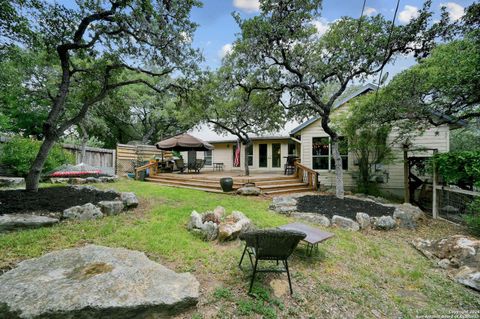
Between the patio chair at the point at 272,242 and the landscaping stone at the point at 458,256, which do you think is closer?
the patio chair at the point at 272,242

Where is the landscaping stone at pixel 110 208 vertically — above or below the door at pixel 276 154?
below

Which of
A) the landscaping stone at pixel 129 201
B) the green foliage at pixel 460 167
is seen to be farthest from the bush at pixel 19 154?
the green foliage at pixel 460 167

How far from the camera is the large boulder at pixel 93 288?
6.13ft

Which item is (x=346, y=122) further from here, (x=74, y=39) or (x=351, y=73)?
(x=74, y=39)

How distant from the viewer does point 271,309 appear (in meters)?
2.32

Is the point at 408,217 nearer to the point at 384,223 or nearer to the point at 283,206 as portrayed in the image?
the point at 384,223

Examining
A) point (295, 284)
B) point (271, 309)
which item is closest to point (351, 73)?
point (295, 284)

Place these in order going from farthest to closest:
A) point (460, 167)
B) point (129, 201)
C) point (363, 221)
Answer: point (460, 167)
point (129, 201)
point (363, 221)

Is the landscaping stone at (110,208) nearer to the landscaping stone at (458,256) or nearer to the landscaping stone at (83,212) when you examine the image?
the landscaping stone at (83,212)

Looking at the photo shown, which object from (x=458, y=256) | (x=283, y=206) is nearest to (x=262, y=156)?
(x=283, y=206)

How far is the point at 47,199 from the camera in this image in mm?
5035

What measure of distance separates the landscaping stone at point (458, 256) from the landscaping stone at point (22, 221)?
6.92 meters

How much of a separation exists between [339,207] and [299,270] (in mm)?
4094

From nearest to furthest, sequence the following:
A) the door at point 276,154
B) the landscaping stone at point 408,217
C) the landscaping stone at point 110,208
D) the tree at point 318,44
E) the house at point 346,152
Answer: the landscaping stone at point 110,208, the landscaping stone at point 408,217, the tree at point 318,44, the house at point 346,152, the door at point 276,154
